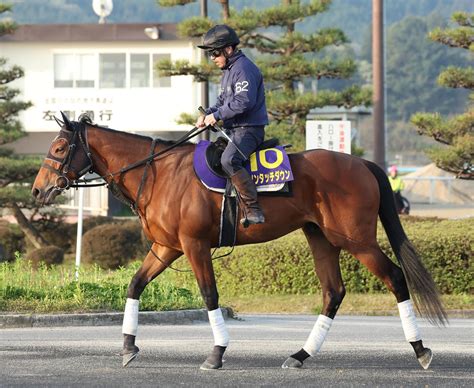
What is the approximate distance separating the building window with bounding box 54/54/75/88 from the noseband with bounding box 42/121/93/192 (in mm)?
44533

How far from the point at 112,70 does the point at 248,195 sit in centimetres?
4548

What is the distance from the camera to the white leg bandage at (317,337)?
11078mm

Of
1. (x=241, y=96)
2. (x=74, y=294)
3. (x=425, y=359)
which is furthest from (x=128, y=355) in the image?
(x=74, y=294)

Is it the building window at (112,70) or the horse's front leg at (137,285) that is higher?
the building window at (112,70)

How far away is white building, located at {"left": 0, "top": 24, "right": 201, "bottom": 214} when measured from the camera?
5456cm

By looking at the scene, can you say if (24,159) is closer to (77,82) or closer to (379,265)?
(77,82)

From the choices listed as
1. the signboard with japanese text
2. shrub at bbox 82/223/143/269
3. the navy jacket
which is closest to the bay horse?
the navy jacket

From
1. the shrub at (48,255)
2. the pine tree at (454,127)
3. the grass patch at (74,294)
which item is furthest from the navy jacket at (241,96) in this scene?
the shrub at (48,255)

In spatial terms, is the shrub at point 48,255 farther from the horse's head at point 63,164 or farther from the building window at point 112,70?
the building window at point 112,70

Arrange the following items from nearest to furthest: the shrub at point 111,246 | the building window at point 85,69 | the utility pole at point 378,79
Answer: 1. the utility pole at point 378,79
2. the shrub at point 111,246
3. the building window at point 85,69

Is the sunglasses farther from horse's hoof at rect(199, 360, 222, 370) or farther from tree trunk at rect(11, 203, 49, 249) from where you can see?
tree trunk at rect(11, 203, 49, 249)

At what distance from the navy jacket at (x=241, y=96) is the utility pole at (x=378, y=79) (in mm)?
18253

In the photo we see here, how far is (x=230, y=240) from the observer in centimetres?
1108

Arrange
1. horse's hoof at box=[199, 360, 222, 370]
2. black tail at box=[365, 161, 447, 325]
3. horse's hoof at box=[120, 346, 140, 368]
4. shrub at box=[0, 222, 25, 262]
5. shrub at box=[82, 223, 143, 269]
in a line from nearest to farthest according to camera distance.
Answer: horse's hoof at box=[199, 360, 222, 370], horse's hoof at box=[120, 346, 140, 368], black tail at box=[365, 161, 447, 325], shrub at box=[82, 223, 143, 269], shrub at box=[0, 222, 25, 262]
